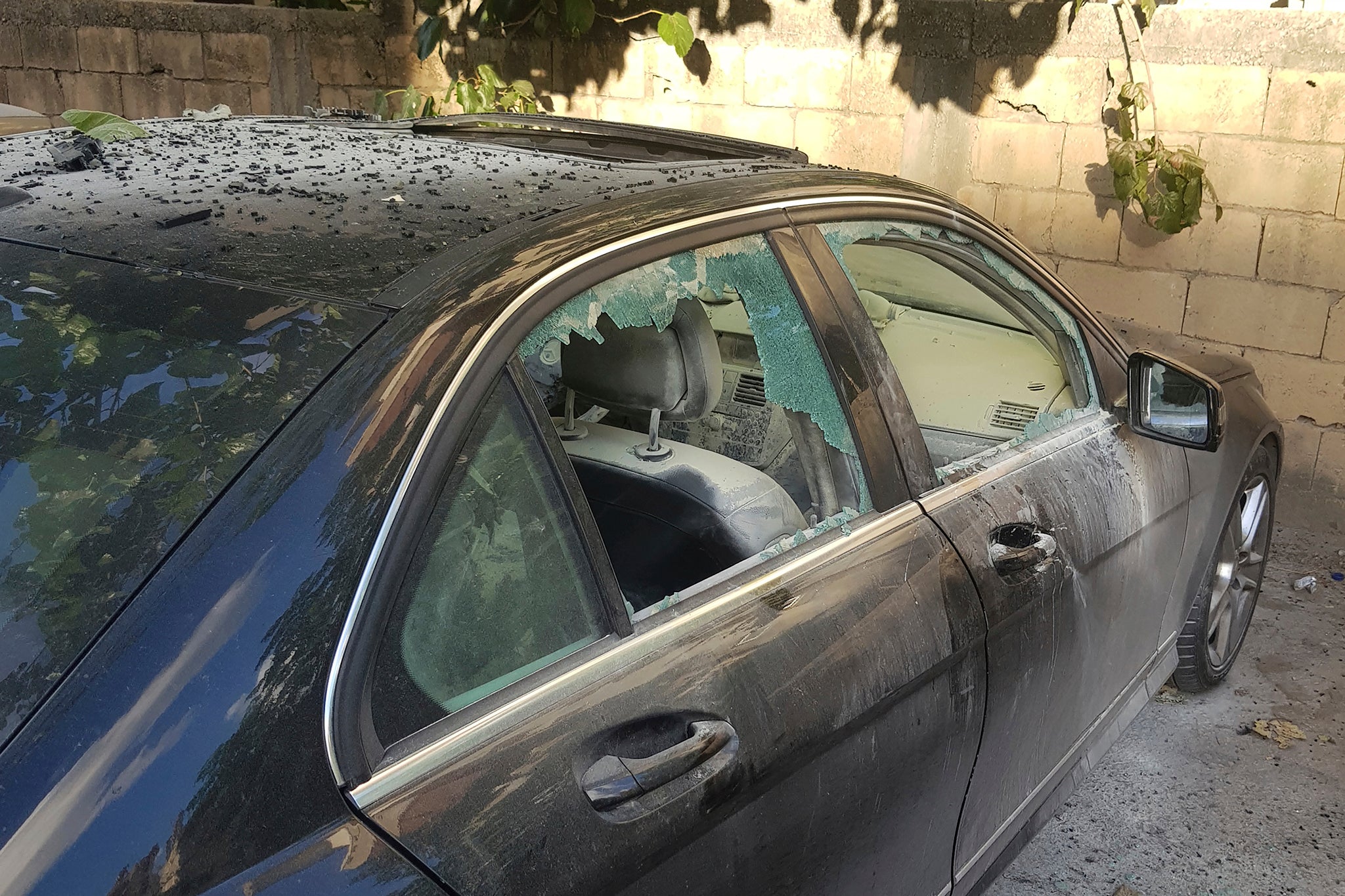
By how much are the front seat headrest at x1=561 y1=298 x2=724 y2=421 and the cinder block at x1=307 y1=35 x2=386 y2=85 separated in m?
5.66

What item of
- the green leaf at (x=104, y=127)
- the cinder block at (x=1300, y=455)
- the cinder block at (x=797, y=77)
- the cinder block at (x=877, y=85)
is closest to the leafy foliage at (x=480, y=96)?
the cinder block at (x=797, y=77)

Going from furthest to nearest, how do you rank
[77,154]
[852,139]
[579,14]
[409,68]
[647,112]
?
[409,68], [647,112], [579,14], [852,139], [77,154]

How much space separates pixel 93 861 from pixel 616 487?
4.00 feet

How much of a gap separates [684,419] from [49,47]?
23.9 ft

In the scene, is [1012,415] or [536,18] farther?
[536,18]

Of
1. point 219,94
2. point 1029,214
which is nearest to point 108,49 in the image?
point 219,94

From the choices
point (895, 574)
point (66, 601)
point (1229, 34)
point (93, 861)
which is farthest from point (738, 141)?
point (1229, 34)

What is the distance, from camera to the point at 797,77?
226 inches

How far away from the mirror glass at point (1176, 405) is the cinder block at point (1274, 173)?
8.10ft

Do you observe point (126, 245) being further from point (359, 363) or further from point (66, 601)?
Result: point (66, 601)

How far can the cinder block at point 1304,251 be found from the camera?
4445 mm

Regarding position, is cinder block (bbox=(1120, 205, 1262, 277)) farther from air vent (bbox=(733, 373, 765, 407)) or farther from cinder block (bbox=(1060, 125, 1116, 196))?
air vent (bbox=(733, 373, 765, 407))

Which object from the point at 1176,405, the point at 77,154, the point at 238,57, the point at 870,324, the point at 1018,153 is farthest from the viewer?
the point at 238,57

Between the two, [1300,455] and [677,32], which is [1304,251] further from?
[677,32]
